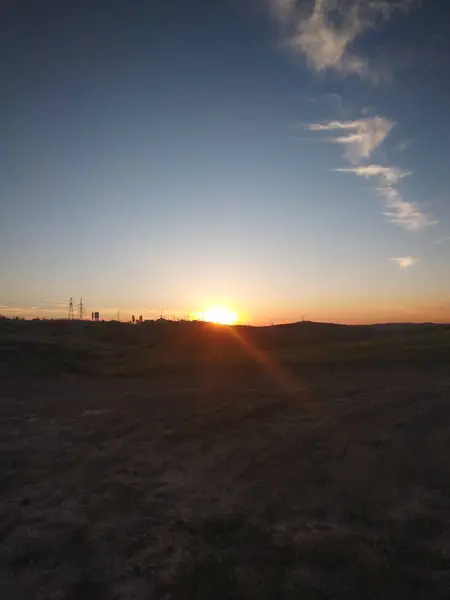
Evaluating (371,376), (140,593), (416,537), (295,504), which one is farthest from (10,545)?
(371,376)

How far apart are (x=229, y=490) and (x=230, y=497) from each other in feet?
1.03

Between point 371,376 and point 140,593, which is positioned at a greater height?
point 371,376

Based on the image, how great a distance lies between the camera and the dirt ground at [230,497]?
569 cm

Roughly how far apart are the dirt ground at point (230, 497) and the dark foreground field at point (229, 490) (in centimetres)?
3

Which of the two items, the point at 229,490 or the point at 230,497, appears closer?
the point at 230,497

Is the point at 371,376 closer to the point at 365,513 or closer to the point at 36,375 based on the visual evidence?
the point at 365,513

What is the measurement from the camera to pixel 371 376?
62.9 ft

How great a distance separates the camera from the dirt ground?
5.69m

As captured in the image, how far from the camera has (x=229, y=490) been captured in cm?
845

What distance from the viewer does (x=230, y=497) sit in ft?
26.7

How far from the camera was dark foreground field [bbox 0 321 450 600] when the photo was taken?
5.72 m

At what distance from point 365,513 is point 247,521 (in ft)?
6.46

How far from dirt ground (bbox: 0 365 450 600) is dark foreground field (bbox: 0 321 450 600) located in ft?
0.10

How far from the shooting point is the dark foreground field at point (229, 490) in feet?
18.8
